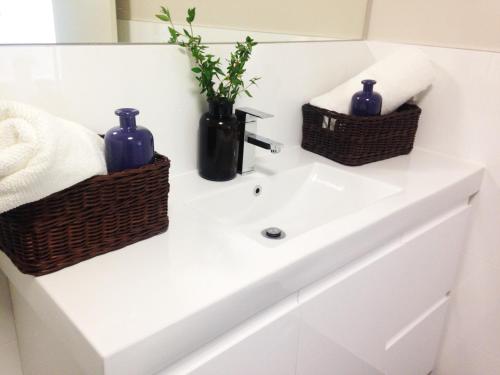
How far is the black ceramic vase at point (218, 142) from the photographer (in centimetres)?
100

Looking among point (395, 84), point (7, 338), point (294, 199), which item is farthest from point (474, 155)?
point (7, 338)

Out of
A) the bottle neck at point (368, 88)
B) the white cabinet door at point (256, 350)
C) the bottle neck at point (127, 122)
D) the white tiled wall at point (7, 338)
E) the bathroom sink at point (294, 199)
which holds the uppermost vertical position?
the bottle neck at point (368, 88)

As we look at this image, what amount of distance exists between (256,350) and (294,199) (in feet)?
1.72

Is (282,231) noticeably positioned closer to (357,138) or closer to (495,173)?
(357,138)

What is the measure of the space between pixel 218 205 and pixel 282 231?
0.18 meters

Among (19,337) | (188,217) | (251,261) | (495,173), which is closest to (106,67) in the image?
(188,217)

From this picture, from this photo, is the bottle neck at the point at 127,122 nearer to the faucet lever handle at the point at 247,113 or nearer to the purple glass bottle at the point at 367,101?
the faucet lever handle at the point at 247,113

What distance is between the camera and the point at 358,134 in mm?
1160

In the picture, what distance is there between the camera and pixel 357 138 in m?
1.17

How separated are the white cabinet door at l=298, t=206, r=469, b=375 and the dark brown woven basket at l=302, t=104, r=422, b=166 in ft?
0.81

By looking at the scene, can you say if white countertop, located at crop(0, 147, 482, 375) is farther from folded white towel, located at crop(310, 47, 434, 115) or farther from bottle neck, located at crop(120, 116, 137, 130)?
folded white towel, located at crop(310, 47, 434, 115)

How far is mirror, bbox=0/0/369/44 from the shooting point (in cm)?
78

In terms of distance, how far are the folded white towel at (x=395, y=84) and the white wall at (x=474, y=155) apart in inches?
3.3

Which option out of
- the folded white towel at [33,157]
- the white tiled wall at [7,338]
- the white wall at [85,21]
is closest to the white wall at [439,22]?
the white wall at [85,21]
